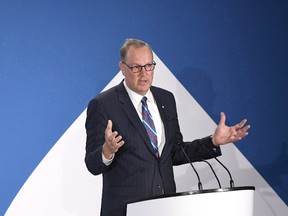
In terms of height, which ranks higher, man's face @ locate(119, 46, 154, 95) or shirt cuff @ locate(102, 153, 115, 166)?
man's face @ locate(119, 46, 154, 95)

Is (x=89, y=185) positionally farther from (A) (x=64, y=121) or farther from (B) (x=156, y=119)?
(B) (x=156, y=119)

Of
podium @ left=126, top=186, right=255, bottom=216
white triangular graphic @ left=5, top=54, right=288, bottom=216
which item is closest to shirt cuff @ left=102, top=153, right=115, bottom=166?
podium @ left=126, top=186, right=255, bottom=216

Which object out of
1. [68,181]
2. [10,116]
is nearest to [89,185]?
[68,181]

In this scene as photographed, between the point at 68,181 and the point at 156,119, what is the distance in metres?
0.93

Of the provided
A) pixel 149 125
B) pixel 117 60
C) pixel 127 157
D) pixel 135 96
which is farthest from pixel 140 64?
pixel 117 60

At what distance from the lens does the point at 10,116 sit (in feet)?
10.6

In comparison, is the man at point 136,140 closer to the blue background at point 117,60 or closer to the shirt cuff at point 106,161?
the shirt cuff at point 106,161

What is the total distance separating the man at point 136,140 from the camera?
2424 millimetres

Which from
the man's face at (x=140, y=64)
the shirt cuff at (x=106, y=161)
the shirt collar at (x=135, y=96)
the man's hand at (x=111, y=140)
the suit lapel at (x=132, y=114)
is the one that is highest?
the man's face at (x=140, y=64)

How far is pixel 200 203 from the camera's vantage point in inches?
71.9

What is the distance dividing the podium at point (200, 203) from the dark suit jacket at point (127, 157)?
1.74ft

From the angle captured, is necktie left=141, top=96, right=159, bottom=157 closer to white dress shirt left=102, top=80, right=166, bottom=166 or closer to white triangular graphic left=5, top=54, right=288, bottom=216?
white dress shirt left=102, top=80, right=166, bottom=166

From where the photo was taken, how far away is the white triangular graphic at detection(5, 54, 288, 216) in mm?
3223

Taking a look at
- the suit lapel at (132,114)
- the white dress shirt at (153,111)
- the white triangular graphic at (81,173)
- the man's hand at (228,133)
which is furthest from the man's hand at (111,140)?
the white triangular graphic at (81,173)
